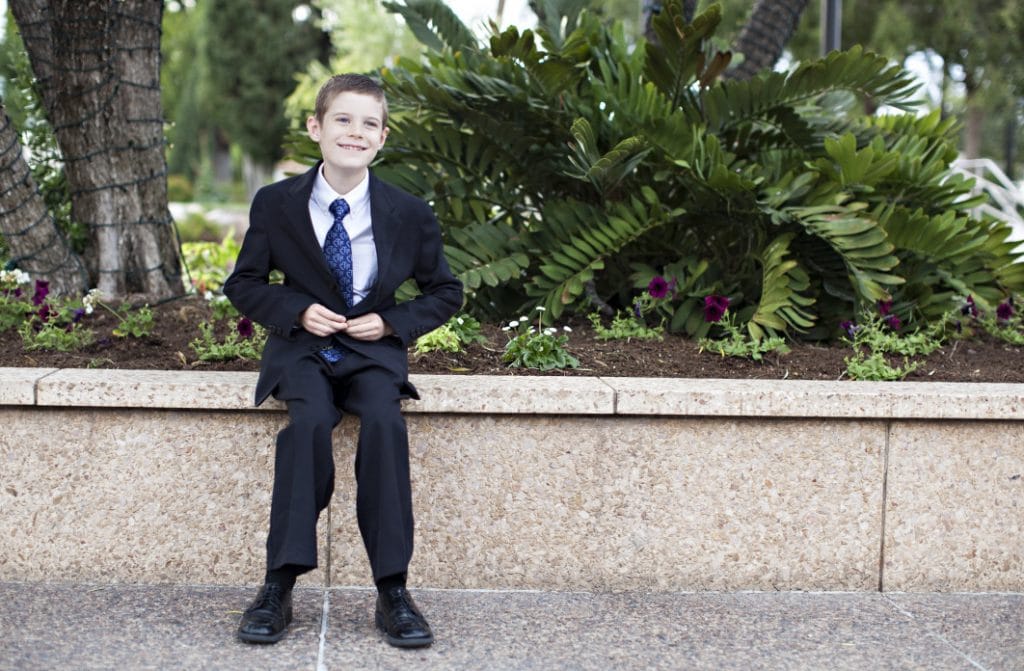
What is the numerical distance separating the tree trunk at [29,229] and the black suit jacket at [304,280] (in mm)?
1850

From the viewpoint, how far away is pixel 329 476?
9.66 ft

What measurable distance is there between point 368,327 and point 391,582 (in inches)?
28.8

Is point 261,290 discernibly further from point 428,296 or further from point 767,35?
point 767,35

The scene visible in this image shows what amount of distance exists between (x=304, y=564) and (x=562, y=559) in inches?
36.0

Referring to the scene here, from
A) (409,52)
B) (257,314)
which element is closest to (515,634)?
(257,314)

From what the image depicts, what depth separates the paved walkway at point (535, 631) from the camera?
277 centimetres

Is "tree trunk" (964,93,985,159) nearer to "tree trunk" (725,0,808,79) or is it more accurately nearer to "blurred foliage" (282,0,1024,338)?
"tree trunk" (725,0,808,79)

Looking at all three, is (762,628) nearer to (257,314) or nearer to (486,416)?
(486,416)

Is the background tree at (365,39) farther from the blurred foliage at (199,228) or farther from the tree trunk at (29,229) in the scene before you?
the tree trunk at (29,229)

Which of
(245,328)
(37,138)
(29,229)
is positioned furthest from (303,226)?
(37,138)

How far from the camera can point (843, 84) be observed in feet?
15.2

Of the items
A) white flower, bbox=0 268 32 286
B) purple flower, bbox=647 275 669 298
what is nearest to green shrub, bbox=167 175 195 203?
white flower, bbox=0 268 32 286

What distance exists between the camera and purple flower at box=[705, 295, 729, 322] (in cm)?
408

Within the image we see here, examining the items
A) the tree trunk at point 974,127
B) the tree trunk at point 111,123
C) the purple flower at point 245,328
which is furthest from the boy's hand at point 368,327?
the tree trunk at point 974,127
